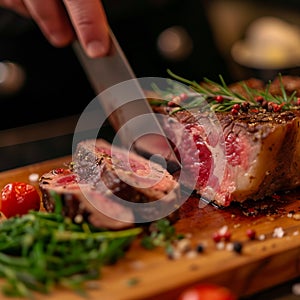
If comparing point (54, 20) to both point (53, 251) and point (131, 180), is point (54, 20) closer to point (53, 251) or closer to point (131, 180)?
point (131, 180)

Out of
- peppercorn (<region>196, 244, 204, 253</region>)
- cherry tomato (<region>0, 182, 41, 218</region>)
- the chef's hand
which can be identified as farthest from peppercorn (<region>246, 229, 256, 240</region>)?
the chef's hand

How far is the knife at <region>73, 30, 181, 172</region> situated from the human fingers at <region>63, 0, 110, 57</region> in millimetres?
90

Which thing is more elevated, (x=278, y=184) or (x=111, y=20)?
(x=111, y=20)

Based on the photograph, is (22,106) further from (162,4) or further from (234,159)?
(234,159)

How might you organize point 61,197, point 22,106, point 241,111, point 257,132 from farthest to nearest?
point 22,106
point 241,111
point 257,132
point 61,197

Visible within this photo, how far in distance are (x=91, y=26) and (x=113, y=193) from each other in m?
1.16

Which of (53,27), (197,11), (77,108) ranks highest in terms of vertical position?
(53,27)

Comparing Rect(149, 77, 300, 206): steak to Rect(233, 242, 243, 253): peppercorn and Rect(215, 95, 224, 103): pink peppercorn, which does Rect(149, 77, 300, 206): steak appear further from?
Rect(233, 242, 243, 253): peppercorn

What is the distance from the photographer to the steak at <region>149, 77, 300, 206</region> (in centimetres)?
304

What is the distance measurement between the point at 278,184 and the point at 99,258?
49.2 inches

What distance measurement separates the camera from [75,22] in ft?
11.5

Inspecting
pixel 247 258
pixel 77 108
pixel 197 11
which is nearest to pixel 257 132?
pixel 247 258

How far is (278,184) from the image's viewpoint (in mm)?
3287

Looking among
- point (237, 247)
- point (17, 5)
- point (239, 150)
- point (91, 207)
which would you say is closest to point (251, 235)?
point (237, 247)
